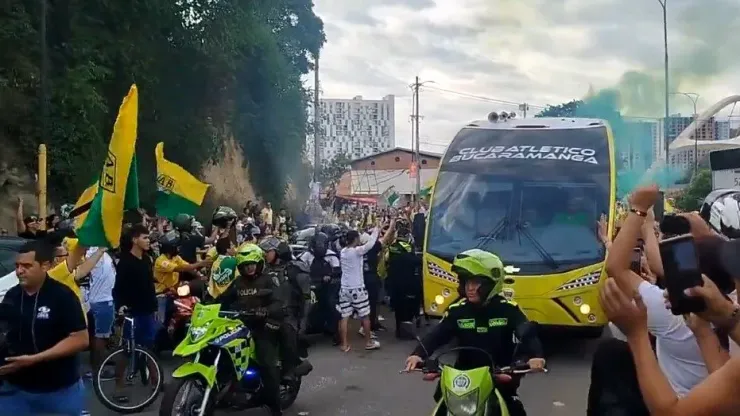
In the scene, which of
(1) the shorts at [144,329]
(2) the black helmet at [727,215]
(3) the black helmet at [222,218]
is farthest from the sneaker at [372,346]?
(2) the black helmet at [727,215]

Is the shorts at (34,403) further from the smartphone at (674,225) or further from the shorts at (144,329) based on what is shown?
the shorts at (144,329)

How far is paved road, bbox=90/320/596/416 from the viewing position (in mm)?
8672

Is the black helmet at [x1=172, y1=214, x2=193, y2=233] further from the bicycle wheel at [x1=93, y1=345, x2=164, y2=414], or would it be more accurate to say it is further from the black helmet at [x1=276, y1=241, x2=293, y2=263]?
the bicycle wheel at [x1=93, y1=345, x2=164, y2=414]

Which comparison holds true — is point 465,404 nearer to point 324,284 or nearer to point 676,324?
point 676,324

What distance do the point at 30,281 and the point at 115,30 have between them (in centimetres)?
1965

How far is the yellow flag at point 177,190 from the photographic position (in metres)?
10.8

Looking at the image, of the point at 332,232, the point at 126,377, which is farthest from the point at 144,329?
the point at 332,232

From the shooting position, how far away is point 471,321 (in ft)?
17.9

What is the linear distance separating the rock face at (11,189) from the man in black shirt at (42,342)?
54.7 feet

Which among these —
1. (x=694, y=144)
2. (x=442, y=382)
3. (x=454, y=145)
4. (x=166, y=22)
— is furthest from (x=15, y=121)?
(x=694, y=144)

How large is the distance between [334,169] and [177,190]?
219 feet

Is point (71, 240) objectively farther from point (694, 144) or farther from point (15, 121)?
point (694, 144)

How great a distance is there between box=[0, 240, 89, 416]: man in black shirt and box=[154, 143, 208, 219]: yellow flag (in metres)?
5.52

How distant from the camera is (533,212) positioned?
11.5 meters
